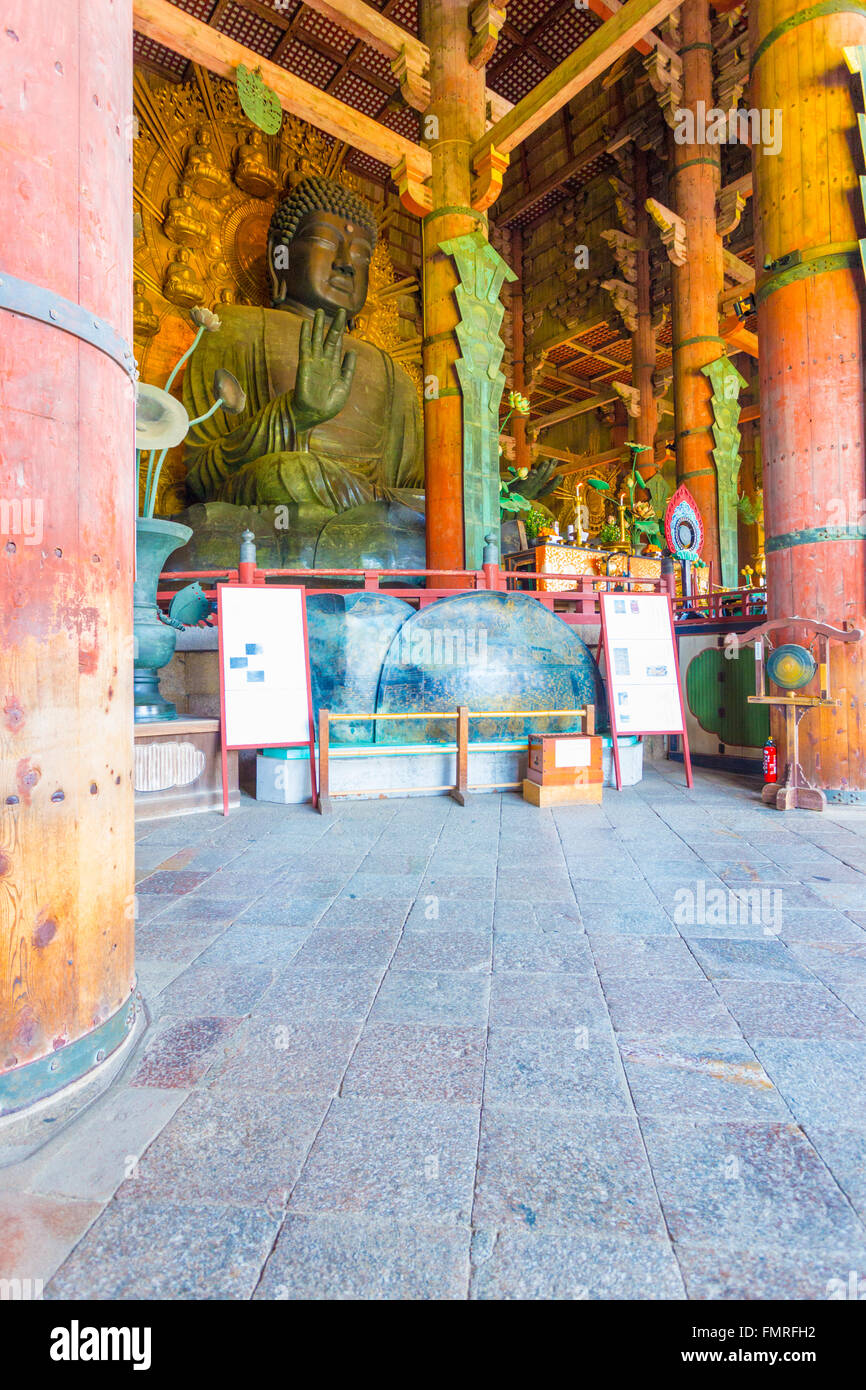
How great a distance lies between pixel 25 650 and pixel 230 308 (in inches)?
406

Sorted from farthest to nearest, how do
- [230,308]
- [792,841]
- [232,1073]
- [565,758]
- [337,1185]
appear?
1. [230,308]
2. [565,758]
3. [792,841]
4. [232,1073]
5. [337,1185]

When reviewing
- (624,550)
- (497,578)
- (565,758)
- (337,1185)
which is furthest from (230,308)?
(337,1185)

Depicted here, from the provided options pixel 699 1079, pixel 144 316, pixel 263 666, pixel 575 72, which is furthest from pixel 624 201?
pixel 699 1079

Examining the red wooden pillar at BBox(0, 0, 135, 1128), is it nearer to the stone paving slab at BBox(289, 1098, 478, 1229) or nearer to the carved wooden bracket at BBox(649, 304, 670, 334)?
the stone paving slab at BBox(289, 1098, 478, 1229)

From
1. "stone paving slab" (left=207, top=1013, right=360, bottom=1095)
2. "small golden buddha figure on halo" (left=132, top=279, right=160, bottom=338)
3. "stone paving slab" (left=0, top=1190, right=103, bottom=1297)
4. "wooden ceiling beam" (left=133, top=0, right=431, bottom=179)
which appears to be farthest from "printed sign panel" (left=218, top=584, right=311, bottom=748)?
"small golden buddha figure on halo" (left=132, top=279, right=160, bottom=338)

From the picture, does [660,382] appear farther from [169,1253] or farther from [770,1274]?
[169,1253]

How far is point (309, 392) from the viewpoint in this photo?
888 centimetres

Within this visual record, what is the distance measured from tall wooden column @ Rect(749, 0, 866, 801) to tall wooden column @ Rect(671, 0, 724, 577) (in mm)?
5014

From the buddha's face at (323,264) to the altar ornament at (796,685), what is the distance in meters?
8.83

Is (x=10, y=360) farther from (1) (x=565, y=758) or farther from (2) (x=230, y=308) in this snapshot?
(2) (x=230, y=308)

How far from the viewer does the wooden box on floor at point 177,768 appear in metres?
3.94

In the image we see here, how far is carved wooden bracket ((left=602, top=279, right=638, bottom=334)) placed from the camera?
1266 cm

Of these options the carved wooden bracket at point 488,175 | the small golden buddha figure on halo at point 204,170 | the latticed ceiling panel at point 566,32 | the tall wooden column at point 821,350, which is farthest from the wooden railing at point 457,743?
the latticed ceiling panel at point 566,32
